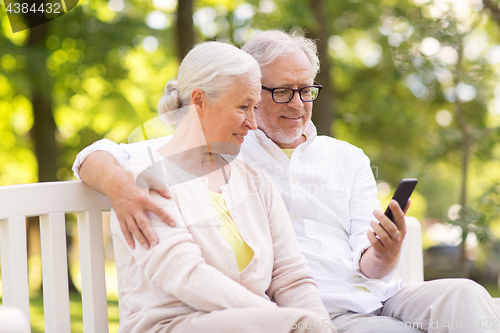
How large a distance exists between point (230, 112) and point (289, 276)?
0.72m

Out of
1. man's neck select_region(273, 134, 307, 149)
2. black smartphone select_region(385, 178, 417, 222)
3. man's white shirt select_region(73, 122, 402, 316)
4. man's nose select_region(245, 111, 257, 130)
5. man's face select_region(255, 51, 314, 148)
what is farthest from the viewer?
man's neck select_region(273, 134, 307, 149)

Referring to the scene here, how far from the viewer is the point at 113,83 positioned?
8109mm

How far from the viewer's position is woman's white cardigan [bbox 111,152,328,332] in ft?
5.64

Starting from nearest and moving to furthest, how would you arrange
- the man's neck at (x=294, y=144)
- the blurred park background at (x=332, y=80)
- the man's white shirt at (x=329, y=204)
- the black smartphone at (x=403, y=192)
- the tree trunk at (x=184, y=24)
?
1. the black smartphone at (x=403, y=192)
2. the man's white shirt at (x=329, y=204)
3. the man's neck at (x=294, y=144)
4. the blurred park background at (x=332, y=80)
5. the tree trunk at (x=184, y=24)

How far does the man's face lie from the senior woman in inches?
14.6

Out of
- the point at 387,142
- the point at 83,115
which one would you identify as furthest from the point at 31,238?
the point at 387,142

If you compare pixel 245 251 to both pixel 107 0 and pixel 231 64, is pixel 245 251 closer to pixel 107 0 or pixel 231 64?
pixel 231 64

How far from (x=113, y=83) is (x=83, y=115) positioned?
184 cm

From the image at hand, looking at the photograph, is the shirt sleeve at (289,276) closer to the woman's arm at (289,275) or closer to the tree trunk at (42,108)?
the woman's arm at (289,275)

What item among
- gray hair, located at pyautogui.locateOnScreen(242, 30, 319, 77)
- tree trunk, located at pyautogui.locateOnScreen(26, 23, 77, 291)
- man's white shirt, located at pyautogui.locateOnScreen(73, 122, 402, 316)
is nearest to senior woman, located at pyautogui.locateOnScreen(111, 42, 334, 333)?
man's white shirt, located at pyautogui.locateOnScreen(73, 122, 402, 316)

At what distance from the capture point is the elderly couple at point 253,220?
174 cm

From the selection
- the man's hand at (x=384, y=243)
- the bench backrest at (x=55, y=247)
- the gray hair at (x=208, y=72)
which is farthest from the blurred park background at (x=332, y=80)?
the man's hand at (x=384, y=243)

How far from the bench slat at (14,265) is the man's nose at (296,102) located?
4.39 feet

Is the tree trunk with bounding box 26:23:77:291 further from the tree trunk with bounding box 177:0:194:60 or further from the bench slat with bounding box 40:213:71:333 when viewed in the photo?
the bench slat with bounding box 40:213:71:333
